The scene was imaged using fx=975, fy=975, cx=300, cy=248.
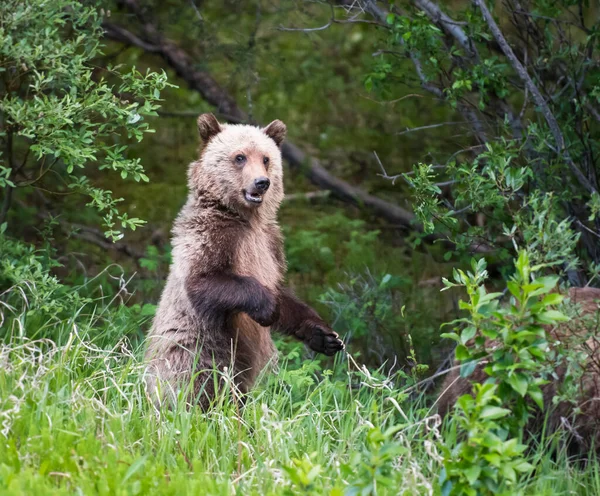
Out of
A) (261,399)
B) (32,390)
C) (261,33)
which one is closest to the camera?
(32,390)

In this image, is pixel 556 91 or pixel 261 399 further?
pixel 556 91

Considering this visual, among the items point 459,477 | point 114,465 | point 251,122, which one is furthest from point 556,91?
point 114,465

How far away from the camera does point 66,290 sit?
6672 mm

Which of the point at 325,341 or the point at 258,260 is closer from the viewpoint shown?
the point at 325,341

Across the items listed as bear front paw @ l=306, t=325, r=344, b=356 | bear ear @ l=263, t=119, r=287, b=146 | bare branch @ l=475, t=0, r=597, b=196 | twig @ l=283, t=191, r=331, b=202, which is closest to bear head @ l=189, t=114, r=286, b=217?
bear ear @ l=263, t=119, r=287, b=146

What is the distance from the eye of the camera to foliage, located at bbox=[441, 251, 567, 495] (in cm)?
365

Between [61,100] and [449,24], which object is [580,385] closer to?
[449,24]

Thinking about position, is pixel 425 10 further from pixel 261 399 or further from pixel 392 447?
pixel 392 447

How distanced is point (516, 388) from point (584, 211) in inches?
122

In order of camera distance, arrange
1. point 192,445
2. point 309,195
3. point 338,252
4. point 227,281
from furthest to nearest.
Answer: point 309,195, point 338,252, point 227,281, point 192,445

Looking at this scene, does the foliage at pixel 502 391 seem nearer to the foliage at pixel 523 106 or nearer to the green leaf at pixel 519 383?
the green leaf at pixel 519 383

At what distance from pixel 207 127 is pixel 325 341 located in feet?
5.18

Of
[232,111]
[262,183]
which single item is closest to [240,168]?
[262,183]

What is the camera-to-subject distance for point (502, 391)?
3900 millimetres
